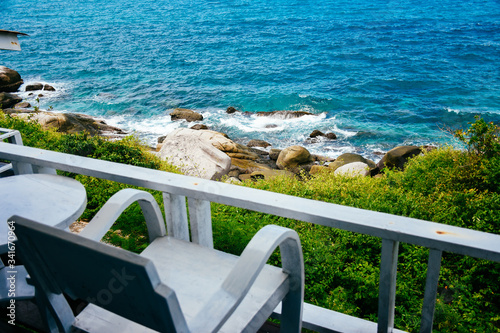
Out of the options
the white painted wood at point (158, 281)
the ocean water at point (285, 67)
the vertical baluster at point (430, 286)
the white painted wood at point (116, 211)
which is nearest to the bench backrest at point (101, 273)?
the white painted wood at point (158, 281)

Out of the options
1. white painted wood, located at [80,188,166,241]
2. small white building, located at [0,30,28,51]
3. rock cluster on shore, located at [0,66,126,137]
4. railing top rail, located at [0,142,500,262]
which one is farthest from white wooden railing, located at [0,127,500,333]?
rock cluster on shore, located at [0,66,126,137]

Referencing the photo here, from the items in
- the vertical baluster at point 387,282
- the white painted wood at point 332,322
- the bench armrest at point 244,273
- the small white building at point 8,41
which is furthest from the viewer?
the small white building at point 8,41

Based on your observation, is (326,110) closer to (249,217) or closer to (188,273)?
(249,217)

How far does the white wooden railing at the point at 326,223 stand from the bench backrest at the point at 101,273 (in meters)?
0.73

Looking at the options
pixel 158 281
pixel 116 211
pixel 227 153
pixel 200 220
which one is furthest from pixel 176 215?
pixel 227 153

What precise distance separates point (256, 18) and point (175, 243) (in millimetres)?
44446

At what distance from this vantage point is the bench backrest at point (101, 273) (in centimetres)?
124

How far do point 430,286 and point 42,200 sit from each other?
2.20 m

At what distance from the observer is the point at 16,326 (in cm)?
229

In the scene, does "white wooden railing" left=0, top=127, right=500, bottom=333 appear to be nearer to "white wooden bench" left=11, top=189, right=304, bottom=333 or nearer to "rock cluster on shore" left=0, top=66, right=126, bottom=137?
"white wooden bench" left=11, top=189, right=304, bottom=333

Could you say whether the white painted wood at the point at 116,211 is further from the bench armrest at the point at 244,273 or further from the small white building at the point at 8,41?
the small white building at the point at 8,41

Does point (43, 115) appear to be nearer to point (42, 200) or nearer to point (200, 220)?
point (42, 200)

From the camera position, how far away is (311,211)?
1822 mm

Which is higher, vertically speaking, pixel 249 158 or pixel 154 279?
pixel 154 279
